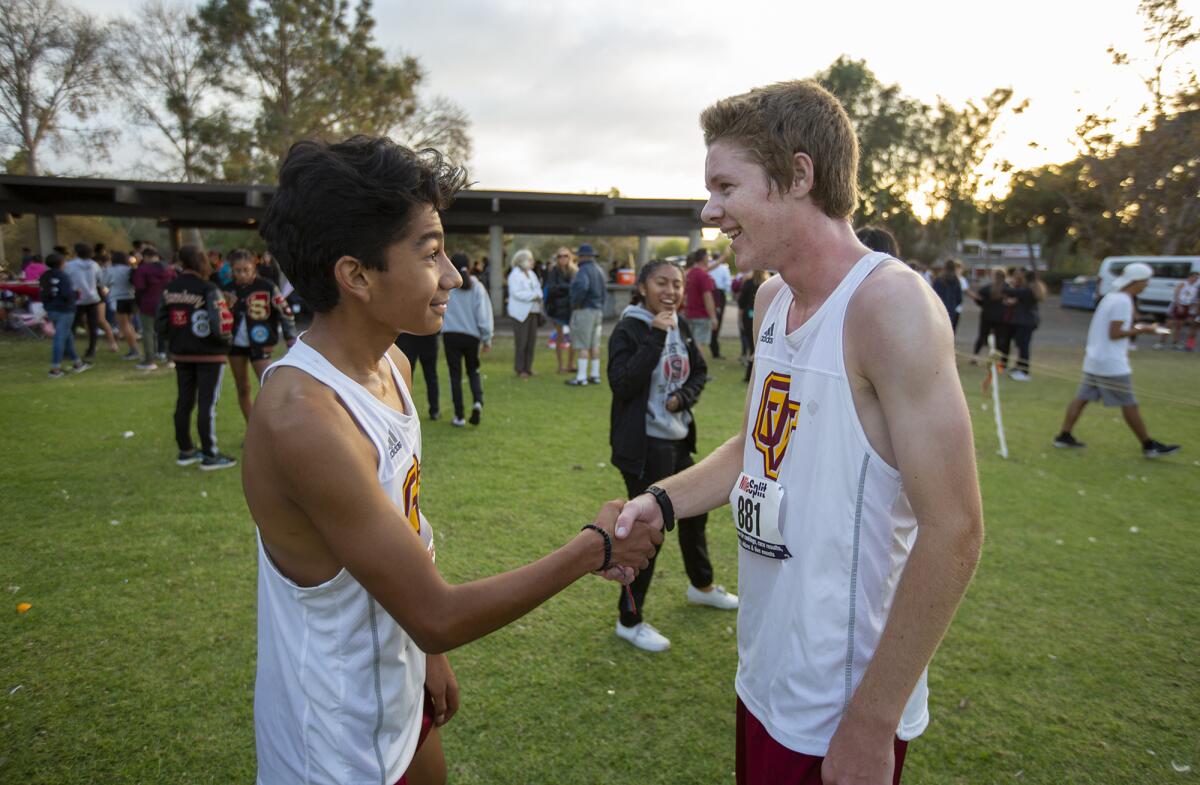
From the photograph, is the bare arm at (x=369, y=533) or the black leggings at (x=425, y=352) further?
the black leggings at (x=425, y=352)

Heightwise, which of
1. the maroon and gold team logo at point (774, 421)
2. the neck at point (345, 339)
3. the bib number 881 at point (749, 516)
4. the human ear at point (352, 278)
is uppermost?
the human ear at point (352, 278)

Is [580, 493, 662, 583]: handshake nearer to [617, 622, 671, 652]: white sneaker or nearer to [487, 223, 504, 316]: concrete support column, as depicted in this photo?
[617, 622, 671, 652]: white sneaker

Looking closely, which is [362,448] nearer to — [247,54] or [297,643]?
[297,643]

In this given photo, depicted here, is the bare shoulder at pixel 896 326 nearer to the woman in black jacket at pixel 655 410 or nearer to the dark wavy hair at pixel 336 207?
the dark wavy hair at pixel 336 207

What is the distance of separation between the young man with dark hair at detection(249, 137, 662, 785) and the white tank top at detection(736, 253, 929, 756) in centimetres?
53

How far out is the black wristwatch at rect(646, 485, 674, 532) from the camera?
2.10 metres

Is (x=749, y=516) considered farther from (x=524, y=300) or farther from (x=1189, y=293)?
(x=1189, y=293)

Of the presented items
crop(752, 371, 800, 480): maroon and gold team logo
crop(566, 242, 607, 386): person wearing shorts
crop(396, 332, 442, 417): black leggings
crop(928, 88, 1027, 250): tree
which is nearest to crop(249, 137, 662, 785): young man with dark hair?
crop(752, 371, 800, 480): maroon and gold team logo

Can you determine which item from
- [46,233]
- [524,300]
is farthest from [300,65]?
[524,300]

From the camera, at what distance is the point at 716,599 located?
A: 14.2ft

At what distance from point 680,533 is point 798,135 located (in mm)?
3075

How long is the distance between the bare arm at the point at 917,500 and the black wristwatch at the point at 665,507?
782 millimetres

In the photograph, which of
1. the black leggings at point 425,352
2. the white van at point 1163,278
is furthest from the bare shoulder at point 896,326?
the white van at point 1163,278

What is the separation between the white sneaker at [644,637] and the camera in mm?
3839
